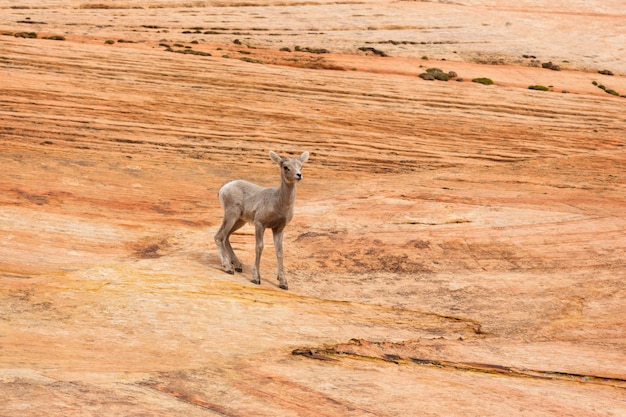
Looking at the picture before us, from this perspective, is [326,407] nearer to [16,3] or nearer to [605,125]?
[605,125]

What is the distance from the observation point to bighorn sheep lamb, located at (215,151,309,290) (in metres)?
19.4

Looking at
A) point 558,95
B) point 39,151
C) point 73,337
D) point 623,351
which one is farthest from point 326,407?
point 558,95

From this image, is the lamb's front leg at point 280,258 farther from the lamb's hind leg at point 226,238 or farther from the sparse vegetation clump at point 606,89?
the sparse vegetation clump at point 606,89

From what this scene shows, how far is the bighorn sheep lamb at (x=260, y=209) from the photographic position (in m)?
19.4

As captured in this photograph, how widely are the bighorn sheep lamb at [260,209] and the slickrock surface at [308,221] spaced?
0.52 m

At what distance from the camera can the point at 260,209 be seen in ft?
65.0

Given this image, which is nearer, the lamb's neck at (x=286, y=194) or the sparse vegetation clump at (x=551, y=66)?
the lamb's neck at (x=286, y=194)

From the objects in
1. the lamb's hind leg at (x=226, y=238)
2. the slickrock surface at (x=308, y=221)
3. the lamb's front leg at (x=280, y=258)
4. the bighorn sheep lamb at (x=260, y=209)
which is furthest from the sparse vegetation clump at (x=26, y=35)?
the lamb's front leg at (x=280, y=258)

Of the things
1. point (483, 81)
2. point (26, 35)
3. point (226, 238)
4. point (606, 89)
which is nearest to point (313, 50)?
point (483, 81)

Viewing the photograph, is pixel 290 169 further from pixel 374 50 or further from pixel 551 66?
pixel 551 66

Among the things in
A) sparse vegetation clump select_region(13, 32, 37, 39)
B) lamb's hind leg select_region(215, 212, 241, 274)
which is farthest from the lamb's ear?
sparse vegetation clump select_region(13, 32, 37, 39)

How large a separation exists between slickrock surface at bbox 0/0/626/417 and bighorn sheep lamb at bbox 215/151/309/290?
1.72 feet

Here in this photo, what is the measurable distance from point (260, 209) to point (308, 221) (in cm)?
463

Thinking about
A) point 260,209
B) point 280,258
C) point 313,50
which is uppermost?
point 313,50
